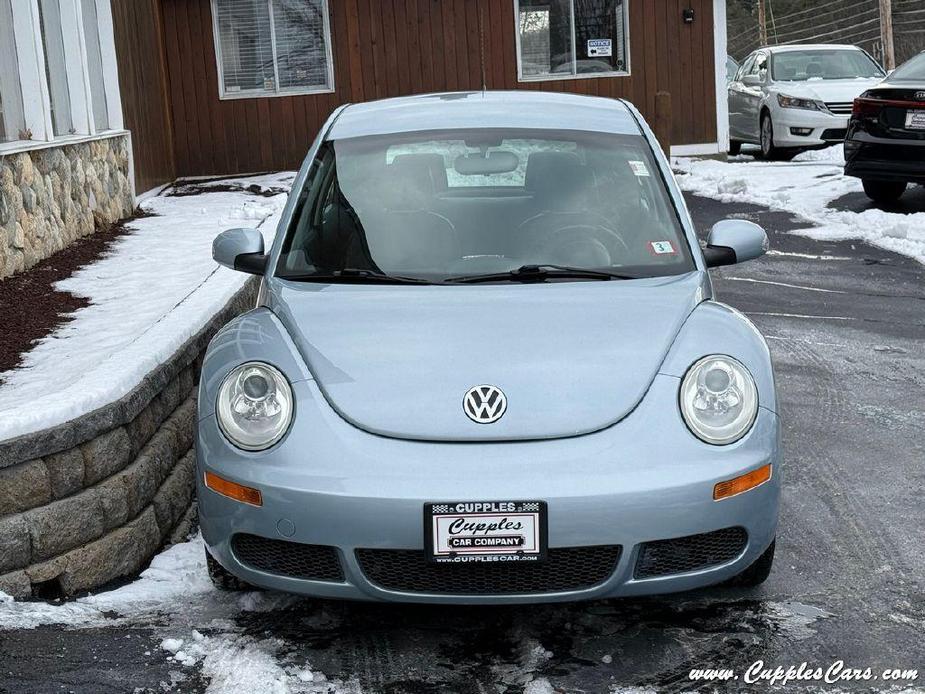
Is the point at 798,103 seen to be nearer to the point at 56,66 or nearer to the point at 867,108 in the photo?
the point at 867,108

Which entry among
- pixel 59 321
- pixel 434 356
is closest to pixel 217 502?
pixel 434 356

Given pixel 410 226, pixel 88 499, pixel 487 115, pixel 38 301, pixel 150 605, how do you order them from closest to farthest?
pixel 150 605 < pixel 88 499 < pixel 410 226 < pixel 487 115 < pixel 38 301

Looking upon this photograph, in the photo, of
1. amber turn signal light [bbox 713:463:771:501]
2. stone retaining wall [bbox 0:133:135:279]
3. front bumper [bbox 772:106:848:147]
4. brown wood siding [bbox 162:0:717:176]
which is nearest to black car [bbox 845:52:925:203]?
front bumper [bbox 772:106:848:147]

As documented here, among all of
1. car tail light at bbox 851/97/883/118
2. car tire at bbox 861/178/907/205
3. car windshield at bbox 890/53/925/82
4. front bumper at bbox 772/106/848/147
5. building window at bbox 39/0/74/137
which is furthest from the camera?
front bumper at bbox 772/106/848/147

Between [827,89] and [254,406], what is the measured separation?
53.4ft

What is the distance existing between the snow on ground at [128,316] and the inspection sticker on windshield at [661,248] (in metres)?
1.90

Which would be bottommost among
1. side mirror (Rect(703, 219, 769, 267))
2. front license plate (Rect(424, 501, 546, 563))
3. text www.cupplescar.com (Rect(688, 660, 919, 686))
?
text www.cupplescar.com (Rect(688, 660, 919, 686))

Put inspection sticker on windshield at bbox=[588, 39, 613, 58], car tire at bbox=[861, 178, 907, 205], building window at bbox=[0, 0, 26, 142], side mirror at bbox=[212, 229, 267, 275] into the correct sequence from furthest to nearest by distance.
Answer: inspection sticker on windshield at bbox=[588, 39, 613, 58] < car tire at bbox=[861, 178, 907, 205] < building window at bbox=[0, 0, 26, 142] < side mirror at bbox=[212, 229, 267, 275]

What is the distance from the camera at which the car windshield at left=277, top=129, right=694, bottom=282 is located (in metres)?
4.36

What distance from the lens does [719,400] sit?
360cm

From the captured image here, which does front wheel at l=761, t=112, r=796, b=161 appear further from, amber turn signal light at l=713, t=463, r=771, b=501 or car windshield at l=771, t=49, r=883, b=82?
amber turn signal light at l=713, t=463, r=771, b=501

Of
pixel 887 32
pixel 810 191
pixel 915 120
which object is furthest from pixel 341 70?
pixel 887 32

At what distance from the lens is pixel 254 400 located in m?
3.62

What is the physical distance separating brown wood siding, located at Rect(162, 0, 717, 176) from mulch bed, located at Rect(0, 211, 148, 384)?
8.76 m
